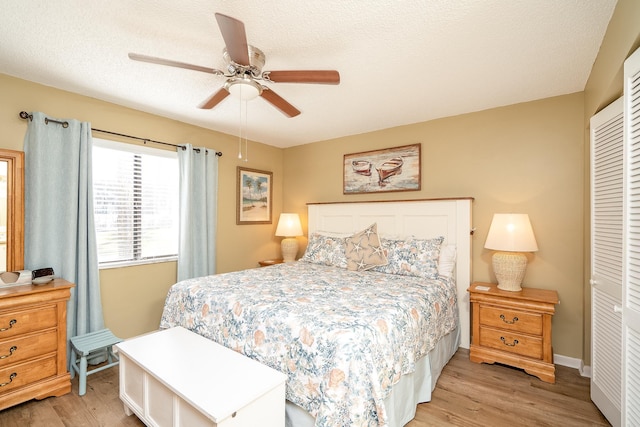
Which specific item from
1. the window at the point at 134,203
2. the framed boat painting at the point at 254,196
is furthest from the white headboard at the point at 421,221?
the window at the point at 134,203

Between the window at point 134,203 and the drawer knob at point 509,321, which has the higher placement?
the window at point 134,203

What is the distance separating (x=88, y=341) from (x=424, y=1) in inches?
135

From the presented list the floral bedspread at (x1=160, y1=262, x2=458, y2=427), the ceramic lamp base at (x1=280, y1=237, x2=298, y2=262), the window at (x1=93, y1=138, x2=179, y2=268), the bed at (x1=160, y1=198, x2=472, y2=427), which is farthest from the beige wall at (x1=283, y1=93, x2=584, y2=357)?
the window at (x1=93, y1=138, x2=179, y2=268)

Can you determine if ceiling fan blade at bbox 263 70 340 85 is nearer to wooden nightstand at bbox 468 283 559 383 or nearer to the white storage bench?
the white storage bench

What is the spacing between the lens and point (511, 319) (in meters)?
2.52

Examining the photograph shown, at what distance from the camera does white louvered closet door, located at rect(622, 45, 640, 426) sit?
1359 mm

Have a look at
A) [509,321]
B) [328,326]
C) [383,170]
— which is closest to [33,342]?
[328,326]

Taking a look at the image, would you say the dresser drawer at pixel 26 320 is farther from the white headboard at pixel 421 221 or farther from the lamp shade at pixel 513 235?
the lamp shade at pixel 513 235

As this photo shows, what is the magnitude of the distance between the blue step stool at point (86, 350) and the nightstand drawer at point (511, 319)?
3214 mm

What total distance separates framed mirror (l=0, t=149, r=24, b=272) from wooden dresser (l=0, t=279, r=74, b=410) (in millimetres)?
321

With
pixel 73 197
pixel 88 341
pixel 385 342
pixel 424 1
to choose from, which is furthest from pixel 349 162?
pixel 88 341

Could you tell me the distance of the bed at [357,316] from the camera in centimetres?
148

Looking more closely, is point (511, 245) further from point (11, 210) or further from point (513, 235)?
point (11, 210)

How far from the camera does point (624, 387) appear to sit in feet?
4.79
